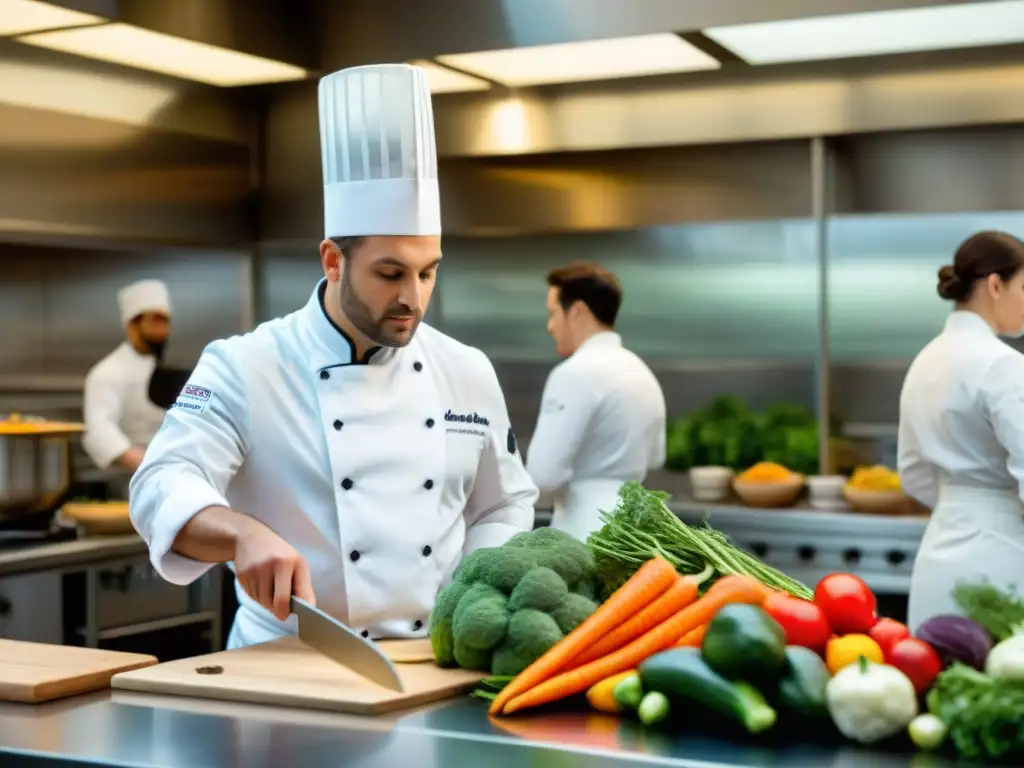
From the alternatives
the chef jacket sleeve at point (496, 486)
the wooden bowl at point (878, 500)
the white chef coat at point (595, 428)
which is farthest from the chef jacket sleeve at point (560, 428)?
the chef jacket sleeve at point (496, 486)

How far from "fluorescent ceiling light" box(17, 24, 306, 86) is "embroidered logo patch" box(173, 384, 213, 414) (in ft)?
7.10

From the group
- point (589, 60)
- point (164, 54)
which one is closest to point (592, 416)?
point (589, 60)

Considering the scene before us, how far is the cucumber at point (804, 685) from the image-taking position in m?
1.45

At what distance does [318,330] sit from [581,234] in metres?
3.15

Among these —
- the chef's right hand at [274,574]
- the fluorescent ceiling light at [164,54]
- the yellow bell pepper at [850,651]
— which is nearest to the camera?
the yellow bell pepper at [850,651]

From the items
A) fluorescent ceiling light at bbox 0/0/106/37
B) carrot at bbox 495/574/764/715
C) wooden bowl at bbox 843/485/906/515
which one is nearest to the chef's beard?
carrot at bbox 495/574/764/715

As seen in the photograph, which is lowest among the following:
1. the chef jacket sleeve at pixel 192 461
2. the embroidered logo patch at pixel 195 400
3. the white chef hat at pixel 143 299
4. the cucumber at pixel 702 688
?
the cucumber at pixel 702 688

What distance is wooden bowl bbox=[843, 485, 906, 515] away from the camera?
441 centimetres

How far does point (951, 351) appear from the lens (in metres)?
3.63

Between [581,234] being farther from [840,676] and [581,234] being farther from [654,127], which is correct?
[840,676]

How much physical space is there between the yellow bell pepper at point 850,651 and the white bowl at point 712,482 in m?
3.34

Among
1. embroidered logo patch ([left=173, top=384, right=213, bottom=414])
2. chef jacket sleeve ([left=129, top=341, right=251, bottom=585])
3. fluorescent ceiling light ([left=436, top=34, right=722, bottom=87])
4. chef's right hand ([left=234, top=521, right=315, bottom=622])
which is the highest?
fluorescent ceiling light ([left=436, top=34, right=722, bottom=87])

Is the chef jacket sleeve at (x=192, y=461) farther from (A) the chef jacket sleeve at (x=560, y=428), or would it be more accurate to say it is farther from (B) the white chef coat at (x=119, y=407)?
(B) the white chef coat at (x=119, y=407)

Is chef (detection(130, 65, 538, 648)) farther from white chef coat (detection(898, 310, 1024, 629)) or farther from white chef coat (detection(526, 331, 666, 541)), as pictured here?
white chef coat (detection(526, 331, 666, 541))
